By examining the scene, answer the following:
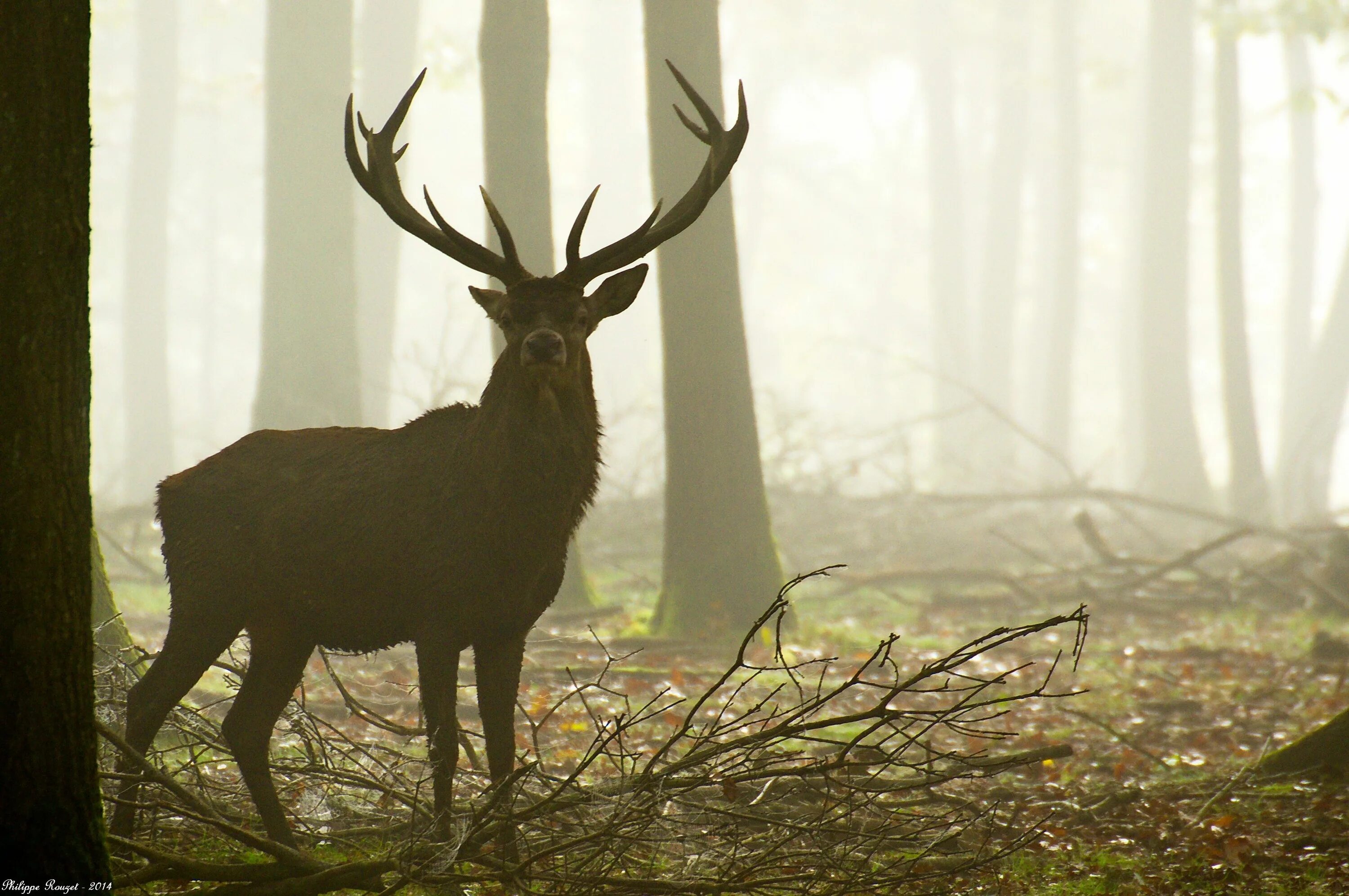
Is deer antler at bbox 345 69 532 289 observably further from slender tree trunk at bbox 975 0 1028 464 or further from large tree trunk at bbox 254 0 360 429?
slender tree trunk at bbox 975 0 1028 464

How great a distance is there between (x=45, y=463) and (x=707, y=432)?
6986 mm

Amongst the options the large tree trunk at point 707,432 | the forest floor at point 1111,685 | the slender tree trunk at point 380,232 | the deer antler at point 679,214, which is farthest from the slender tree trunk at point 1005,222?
the deer antler at point 679,214

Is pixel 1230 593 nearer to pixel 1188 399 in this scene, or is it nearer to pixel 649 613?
pixel 649 613

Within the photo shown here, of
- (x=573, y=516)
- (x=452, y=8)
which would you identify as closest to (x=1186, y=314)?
(x=573, y=516)

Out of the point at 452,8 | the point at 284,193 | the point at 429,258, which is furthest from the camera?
the point at 429,258

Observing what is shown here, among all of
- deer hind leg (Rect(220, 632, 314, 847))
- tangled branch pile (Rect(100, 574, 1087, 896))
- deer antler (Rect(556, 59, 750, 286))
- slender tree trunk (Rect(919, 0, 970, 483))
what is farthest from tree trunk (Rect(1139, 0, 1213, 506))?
deer hind leg (Rect(220, 632, 314, 847))

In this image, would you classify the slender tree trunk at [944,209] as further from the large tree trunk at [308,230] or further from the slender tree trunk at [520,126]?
the slender tree trunk at [520,126]

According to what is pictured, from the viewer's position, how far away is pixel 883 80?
46.3 metres

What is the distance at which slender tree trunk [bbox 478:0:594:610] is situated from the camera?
10.4 metres

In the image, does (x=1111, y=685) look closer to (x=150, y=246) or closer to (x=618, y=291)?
(x=618, y=291)

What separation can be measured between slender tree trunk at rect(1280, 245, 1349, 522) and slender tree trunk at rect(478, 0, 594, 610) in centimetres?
1455

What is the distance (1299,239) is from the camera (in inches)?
1193

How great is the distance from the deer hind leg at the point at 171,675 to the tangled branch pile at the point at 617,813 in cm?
15

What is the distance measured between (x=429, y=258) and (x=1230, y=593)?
1680 inches
